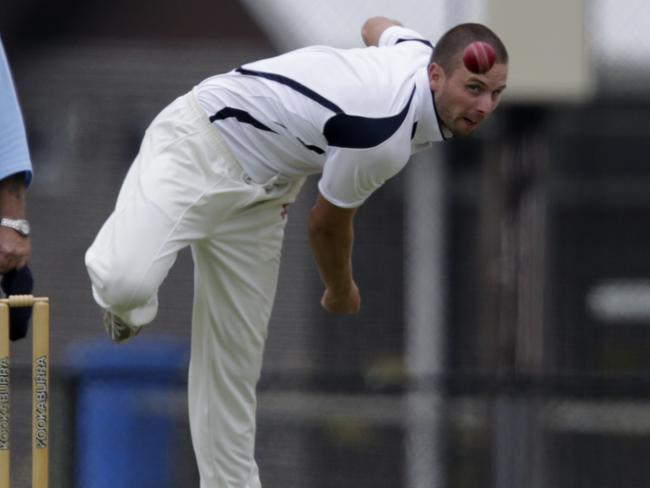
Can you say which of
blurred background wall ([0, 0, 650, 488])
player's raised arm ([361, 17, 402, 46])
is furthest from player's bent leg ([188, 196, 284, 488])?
blurred background wall ([0, 0, 650, 488])

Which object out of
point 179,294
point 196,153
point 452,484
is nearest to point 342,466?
point 452,484

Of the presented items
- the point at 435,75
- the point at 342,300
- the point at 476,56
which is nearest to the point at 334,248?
the point at 342,300

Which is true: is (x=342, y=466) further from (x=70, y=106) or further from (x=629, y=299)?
(x=70, y=106)

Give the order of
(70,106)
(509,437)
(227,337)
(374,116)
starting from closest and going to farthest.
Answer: (374,116), (227,337), (509,437), (70,106)

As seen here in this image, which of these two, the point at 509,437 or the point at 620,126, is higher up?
the point at 620,126

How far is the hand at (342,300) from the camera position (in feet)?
11.6

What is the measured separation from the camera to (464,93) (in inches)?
121

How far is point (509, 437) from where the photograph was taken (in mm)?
4793

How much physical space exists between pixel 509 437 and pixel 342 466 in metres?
0.58

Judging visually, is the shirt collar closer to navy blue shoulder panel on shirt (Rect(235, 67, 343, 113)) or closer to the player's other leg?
navy blue shoulder panel on shirt (Rect(235, 67, 343, 113))

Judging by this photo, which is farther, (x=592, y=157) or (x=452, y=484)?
(x=592, y=157)

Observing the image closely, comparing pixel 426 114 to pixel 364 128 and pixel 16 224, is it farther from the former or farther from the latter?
pixel 16 224

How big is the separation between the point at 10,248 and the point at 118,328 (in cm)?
34

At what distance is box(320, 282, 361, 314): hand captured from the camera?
3.53 metres
